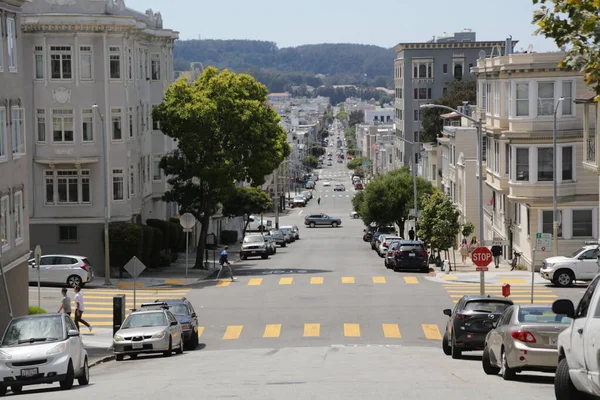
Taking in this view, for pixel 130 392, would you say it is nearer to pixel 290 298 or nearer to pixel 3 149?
pixel 3 149

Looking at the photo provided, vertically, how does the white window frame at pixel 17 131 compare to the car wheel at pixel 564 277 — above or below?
above

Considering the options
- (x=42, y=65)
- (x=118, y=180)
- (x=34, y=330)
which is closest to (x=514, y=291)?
(x=118, y=180)

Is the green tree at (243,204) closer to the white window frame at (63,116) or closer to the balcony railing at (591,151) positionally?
the white window frame at (63,116)

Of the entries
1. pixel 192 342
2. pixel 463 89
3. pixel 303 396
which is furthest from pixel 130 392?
pixel 463 89

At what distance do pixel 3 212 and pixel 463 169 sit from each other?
42.9 meters

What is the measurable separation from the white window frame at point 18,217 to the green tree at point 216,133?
19.6m

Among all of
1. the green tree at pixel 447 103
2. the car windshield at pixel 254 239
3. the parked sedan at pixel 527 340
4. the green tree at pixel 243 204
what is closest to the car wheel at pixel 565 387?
the parked sedan at pixel 527 340

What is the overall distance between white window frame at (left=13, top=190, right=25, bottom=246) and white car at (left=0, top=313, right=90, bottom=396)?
449 inches

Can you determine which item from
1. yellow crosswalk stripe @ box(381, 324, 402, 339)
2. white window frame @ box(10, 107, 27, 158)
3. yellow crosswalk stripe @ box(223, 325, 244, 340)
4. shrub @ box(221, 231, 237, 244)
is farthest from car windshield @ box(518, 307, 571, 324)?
shrub @ box(221, 231, 237, 244)

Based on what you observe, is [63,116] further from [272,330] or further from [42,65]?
[272,330]

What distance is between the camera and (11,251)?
32.9 m

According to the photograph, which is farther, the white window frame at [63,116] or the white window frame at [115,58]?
the white window frame at [115,58]

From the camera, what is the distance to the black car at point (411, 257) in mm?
53062

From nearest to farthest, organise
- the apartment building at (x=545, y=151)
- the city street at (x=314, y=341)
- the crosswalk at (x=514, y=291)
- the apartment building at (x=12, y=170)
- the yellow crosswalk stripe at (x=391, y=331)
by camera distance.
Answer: the city street at (x=314, y=341), the apartment building at (x=12, y=170), the yellow crosswalk stripe at (x=391, y=331), the crosswalk at (x=514, y=291), the apartment building at (x=545, y=151)
